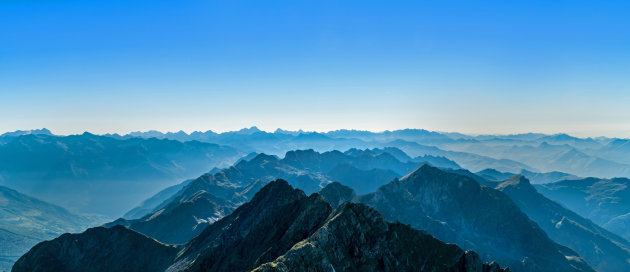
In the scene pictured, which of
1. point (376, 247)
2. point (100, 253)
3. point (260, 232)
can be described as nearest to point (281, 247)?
point (376, 247)

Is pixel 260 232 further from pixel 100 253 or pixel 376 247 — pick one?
pixel 100 253

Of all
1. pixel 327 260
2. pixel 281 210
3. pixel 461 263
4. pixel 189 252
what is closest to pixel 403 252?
pixel 461 263

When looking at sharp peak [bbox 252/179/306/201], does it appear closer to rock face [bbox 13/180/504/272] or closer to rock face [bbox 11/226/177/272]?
rock face [bbox 13/180/504/272]

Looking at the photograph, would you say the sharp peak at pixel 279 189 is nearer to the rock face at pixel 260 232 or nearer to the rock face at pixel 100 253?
the rock face at pixel 260 232

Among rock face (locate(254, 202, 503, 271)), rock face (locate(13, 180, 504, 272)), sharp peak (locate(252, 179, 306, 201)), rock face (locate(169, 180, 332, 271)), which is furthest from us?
sharp peak (locate(252, 179, 306, 201))

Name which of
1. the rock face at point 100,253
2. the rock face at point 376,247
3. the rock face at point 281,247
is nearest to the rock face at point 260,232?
the rock face at point 281,247

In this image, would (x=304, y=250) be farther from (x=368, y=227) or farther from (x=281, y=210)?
(x=281, y=210)

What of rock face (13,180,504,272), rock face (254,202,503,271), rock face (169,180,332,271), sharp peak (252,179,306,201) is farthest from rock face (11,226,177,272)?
rock face (254,202,503,271)
